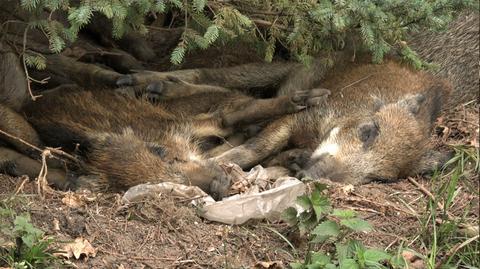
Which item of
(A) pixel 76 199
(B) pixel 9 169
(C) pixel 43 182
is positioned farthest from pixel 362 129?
(B) pixel 9 169

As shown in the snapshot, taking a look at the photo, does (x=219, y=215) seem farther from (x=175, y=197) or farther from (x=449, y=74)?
(x=449, y=74)

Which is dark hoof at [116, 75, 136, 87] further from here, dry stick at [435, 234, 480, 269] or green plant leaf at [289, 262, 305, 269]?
dry stick at [435, 234, 480, 269]

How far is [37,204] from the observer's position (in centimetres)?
494

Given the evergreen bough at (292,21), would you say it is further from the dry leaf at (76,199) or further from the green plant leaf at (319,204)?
the green plant leaf at (319,204)

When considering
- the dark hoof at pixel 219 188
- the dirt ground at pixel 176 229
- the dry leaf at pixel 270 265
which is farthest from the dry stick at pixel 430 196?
the dark hoof at pixel 219 188

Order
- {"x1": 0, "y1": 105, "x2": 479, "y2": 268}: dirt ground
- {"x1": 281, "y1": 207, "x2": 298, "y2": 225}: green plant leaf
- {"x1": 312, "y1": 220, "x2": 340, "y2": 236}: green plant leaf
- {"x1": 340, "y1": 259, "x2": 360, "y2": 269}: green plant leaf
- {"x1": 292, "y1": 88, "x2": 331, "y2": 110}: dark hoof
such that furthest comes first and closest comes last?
1. {"x1": 292, "y1": 88, "x2": 331, "y2": 110}: dark hoof
2. {"x1": 281, "y1": 207, "x2": 298, "y2": 225}: green plant leaf
3. {"x1": 0, "y1": 105, "x2": 479, "y2": 268}: dirt ground
4. {"x1": 312, "y1": 220, "x2": 340, "y2": 236}: green plant leaf
5. {"x1": 340, "y1": 259, "x2": 360, "y2": 269}: green plant leaf

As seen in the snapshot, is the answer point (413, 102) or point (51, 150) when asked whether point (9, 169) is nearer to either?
point (51, 150)

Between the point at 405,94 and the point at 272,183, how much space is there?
72.9 inches

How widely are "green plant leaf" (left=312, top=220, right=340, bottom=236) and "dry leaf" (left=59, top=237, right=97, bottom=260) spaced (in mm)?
1243

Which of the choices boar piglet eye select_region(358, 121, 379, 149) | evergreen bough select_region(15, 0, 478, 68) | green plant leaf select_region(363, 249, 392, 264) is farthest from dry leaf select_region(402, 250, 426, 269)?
boar piglet eye select_region(358, 121, 379, 149)

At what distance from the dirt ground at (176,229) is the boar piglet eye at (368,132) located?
857 mm

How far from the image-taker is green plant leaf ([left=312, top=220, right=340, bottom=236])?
14.8 ft

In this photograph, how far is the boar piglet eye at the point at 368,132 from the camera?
21.2 feet

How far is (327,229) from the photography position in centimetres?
453
